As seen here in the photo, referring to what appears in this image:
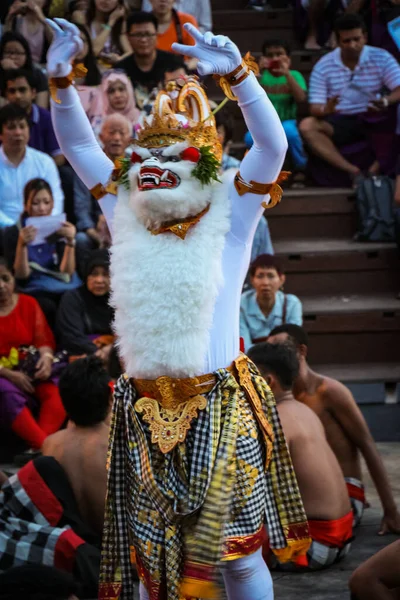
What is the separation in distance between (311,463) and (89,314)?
2.83 meters

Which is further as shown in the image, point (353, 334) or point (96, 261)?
point (353, 334)

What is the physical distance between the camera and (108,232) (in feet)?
26.2

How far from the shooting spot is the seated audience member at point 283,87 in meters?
9.03

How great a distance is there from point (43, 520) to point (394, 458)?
8.57 ft

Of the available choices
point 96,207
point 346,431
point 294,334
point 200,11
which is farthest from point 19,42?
point 346,431

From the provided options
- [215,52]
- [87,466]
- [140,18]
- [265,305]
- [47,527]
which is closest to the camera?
[215,52]

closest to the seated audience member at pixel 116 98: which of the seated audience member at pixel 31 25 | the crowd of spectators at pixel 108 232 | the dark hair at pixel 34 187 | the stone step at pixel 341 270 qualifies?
the crowd of spectators at pixel 108 232

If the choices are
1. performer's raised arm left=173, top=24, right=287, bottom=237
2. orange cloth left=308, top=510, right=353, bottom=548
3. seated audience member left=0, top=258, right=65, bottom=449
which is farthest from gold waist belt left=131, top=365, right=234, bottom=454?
seated audience member left=0, top=258, right=65, bottom=449

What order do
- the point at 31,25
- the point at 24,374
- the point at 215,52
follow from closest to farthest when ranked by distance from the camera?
the point at 215,52 < the point at 24,374 < the point at 31,25

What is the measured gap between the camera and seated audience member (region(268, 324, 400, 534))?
524 centimetres

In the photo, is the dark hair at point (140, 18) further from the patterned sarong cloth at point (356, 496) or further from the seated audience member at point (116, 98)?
the patterned sarong cloth at point (356, 496)

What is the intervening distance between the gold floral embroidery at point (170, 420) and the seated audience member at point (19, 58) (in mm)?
5709

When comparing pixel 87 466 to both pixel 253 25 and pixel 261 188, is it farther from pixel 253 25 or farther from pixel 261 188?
pixel 253 25

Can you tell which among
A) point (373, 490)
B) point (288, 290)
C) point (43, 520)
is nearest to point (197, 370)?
point (43, 520)
